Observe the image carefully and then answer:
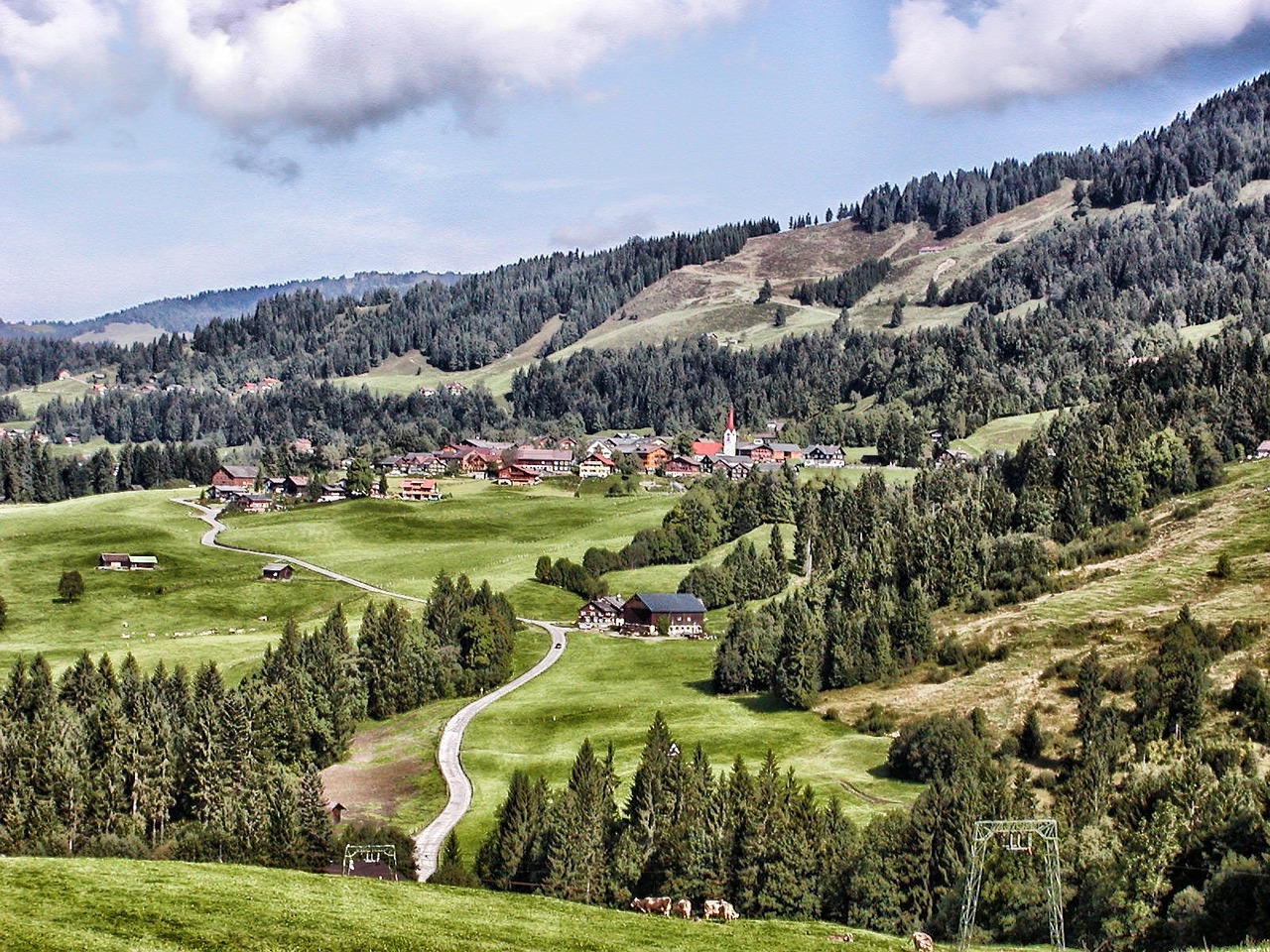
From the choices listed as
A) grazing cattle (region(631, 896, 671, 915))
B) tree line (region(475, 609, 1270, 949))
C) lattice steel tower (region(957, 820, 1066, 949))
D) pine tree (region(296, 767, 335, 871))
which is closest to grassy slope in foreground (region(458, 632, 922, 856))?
tree line (region(475, 609, 1270, 949))

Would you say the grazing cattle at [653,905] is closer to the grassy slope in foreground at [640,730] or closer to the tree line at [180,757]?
the tree line at [180,757]

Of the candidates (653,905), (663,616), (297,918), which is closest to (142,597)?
(663,616)

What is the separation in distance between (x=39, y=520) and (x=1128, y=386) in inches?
6263

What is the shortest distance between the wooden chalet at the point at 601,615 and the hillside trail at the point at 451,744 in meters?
3.45

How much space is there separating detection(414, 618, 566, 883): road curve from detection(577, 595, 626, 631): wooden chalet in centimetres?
655

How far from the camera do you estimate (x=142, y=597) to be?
153500 millimetres

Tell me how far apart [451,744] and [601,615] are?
160 ft

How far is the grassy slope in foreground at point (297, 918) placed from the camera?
3744cm

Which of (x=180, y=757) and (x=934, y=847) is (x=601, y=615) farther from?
(x=934, y=847)

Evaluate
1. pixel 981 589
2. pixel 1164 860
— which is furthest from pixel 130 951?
pixel 981 589

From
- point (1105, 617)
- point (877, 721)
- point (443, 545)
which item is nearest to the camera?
point (877, 721)

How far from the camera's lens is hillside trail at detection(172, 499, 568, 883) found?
77463mm

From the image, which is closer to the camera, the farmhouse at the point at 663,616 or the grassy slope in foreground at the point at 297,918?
the grassy slope in foreground at the point at 297,918

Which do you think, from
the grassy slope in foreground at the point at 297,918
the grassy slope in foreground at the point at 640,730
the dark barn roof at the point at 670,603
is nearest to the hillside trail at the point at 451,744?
the grassy slope in foreground at the point at 640,730
